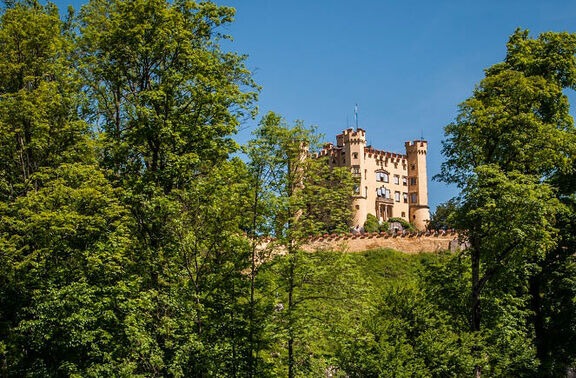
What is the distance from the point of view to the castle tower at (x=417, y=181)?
84.3m

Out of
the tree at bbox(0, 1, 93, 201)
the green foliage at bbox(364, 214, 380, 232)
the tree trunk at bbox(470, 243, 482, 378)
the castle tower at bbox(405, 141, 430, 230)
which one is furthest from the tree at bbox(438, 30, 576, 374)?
the castle tower at bbox(405, 141, 430, 230)

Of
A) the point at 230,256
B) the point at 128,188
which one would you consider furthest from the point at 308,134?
the point at 128,188

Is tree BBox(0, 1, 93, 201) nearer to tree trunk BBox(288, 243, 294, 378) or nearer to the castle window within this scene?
tree trunk BBox(288, 243, 294, 378)

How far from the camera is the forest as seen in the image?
16.8 m

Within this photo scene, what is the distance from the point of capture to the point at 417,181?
85.2 metres

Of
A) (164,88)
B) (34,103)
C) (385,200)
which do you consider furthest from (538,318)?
(385,200)

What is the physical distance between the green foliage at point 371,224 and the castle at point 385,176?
Answer: 99cm

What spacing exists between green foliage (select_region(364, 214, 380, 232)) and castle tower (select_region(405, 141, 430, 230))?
29.7 feet

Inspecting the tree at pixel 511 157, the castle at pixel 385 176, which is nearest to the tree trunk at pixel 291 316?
the tree at pixel 511 157

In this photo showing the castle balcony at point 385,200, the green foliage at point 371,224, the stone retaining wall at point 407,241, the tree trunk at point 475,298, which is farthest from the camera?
the castle balcony at point 385,200

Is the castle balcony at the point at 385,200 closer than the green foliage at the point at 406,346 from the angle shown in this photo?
No

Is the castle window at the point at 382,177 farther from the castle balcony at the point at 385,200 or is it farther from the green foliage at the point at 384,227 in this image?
the green foliage at the point at 384,227

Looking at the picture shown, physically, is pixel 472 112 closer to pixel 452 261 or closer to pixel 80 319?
pixel 452 261

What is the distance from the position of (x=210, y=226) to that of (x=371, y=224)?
5808 centimetres
